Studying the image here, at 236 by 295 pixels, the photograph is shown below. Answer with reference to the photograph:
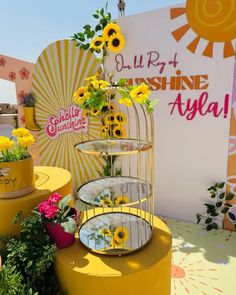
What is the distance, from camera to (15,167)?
1.69 meters

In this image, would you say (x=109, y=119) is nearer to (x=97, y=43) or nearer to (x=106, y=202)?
(x=97, y=43)

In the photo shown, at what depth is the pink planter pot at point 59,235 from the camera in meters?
1.45

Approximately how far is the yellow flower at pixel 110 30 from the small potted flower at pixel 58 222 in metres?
2.03

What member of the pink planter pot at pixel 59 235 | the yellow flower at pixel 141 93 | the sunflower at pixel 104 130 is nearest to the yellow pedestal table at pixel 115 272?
the pink planter pot at pixel 59 235

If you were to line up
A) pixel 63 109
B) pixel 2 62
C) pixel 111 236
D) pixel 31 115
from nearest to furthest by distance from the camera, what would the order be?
pixel 111 236 < pixel 63 109 < pixel 31 115 < pixel 2 62

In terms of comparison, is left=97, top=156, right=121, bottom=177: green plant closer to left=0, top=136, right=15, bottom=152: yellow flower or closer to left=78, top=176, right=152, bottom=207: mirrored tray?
left=78, top=176, right=152, bottom=207: mirrored tray

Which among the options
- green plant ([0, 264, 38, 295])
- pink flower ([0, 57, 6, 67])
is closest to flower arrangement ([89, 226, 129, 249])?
green plant ([0, 264, 38, 295])

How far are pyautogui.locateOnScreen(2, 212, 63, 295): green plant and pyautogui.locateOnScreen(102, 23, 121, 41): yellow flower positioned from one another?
2.15 m

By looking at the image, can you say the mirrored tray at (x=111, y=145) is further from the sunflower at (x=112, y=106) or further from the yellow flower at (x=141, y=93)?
the sunflower at (x=112, y=106)

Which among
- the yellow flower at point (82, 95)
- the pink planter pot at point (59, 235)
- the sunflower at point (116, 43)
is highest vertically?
the sunflower at point (116, 43)

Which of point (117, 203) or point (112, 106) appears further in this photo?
point (112, 106)

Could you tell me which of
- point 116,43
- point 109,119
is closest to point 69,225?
point 109,119

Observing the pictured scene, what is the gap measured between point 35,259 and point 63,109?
2.53m

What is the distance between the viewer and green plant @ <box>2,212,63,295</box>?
139 cm
